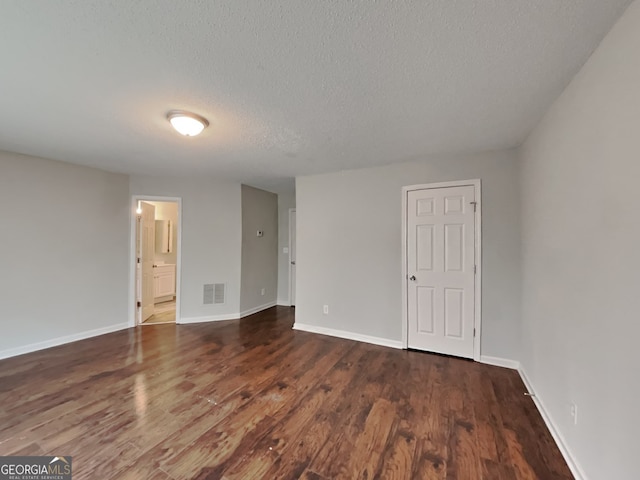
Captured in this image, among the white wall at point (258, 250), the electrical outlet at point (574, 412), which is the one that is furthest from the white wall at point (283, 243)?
the electrical outlet at point (574, 412)

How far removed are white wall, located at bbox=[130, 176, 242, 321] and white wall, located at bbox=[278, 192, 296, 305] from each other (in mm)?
1199

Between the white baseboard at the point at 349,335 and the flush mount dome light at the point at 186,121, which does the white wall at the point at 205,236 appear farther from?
the flush mount dome light at the point at 186,121

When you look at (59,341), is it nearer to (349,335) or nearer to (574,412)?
(349,335)

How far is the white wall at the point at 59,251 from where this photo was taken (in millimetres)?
3086

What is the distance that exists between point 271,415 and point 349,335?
1869mm

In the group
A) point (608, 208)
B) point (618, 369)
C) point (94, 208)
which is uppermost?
point (94, 208)

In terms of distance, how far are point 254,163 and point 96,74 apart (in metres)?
1.93

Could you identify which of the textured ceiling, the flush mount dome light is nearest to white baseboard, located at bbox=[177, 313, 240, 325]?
the textured ceiling

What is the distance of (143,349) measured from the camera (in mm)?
3291

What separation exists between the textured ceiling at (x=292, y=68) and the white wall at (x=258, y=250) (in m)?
2.22

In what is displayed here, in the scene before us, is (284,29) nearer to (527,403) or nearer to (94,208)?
(527,403)

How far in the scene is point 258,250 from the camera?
513cm

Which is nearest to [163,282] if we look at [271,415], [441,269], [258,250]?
[258,250]

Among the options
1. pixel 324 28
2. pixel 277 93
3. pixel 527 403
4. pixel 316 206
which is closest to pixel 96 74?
pixel 277 93
